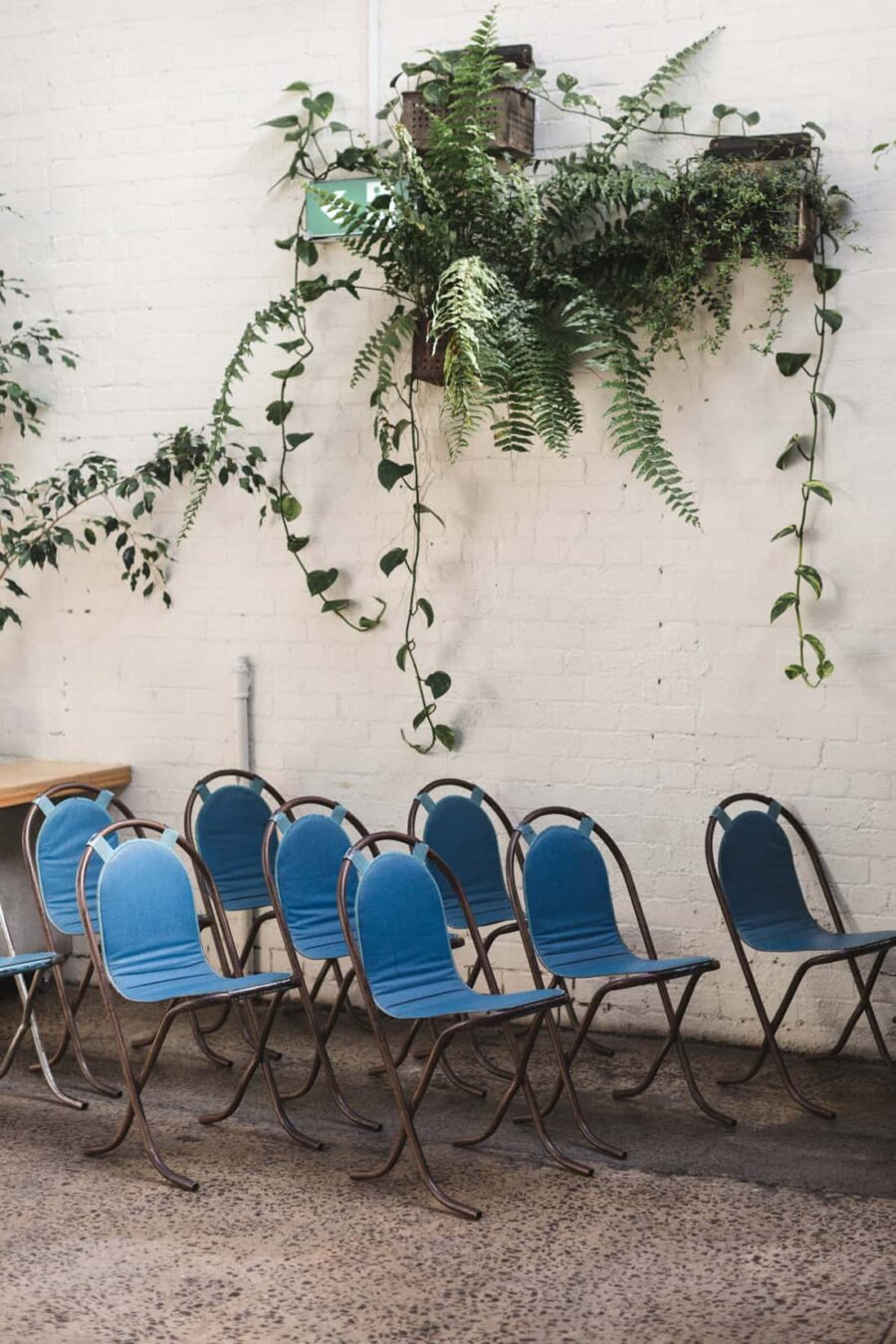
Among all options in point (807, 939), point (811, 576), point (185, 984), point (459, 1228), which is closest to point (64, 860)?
point (185, 984)

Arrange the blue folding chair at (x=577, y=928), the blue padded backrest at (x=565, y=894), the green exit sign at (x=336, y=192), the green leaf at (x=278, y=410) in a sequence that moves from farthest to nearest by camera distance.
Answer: the green leaf at (x=278, y=410)
the green exit sign at (x=336, y=192)
the blue padded backrest at (x=565, y=894)
the blue folding chair at (x=577, y=928)

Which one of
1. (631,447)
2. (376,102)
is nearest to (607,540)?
(631,447)

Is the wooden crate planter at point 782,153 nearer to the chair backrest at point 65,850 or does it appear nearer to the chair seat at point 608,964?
the chair seat at point 608,964

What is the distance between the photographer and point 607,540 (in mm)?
4930

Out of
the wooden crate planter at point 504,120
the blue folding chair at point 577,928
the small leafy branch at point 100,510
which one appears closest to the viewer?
the blue folding chair at point 577,928

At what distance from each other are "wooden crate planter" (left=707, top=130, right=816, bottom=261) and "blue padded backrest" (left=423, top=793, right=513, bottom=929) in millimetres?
1960

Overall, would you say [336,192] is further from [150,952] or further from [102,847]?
[150,952]

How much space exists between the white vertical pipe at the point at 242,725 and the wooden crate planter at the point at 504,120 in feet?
6.11

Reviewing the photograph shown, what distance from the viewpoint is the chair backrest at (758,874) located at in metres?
4.51

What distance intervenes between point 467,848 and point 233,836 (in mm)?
801

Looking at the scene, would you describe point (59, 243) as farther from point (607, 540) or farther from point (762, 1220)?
point (762, 1220)

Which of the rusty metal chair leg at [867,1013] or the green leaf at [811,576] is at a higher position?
the green leaf at [811,576]

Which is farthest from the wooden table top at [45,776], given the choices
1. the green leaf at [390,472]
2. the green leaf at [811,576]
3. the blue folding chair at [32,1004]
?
the green leaf at [811,576]

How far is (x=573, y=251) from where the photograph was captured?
4.73m
